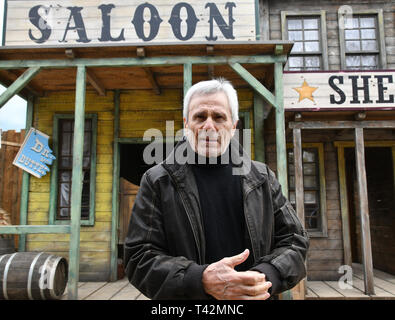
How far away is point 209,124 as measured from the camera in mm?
1758

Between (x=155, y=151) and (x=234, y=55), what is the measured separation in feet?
9.21

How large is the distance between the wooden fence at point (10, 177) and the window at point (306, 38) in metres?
5.93

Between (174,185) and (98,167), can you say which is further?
(98,167)

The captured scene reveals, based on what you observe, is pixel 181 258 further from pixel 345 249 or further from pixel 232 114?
pixel 345 249

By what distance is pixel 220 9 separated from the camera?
511 centimetres

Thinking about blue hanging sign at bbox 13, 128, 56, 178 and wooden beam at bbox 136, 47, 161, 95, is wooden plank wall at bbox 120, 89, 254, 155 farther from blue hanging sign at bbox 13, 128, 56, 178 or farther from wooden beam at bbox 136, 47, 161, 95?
blue hanging sign at bbox 13, 128, 56, 178

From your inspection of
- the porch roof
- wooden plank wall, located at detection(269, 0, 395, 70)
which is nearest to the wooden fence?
the porch roof

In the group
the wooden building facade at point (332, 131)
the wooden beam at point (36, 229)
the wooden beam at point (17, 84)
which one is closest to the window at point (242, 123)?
the wooden building facade at point (332, 131)

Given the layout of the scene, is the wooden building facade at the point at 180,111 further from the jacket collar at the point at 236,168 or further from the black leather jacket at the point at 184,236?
the black leather jacket at the point at 184,236

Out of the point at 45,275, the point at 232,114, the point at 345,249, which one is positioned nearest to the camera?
the point at 232,114

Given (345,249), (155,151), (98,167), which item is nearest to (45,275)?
(98,167)

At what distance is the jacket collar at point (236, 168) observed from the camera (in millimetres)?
1705

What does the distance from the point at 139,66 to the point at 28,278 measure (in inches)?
Result: 136

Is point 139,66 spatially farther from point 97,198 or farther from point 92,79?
point 97,198
